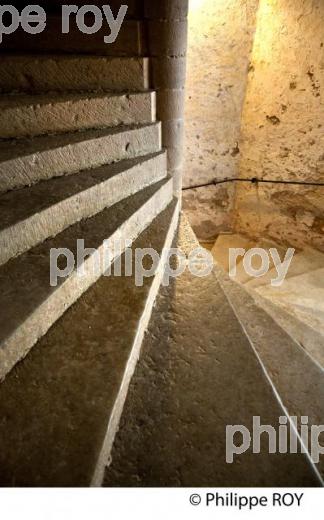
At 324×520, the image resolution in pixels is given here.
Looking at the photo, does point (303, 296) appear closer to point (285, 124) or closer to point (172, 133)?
point (172, 133)

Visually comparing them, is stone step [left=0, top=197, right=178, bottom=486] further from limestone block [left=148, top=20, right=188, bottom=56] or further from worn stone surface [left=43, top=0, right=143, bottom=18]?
worn stone surface [left=43, top=0, right=143, bottom=18]

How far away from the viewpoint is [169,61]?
242 cm

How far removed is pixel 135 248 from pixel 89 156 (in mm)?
623

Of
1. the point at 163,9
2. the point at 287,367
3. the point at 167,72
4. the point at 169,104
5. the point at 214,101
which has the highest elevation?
the point at 163,9

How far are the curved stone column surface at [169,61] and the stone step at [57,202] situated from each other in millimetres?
737

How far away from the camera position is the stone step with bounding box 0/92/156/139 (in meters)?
1.69

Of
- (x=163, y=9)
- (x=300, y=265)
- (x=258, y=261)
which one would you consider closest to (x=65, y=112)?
(x=163, y=9)

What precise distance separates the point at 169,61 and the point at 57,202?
66.0 inches

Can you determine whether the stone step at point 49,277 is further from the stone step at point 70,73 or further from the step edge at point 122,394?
the stone step at point 70,73

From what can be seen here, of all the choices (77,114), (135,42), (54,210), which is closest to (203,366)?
(54,210)

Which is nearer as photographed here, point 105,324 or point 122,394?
point 122,394

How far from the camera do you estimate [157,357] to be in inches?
56.6

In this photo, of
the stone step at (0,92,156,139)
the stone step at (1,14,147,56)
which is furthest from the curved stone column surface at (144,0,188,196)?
the stone step at (0,92,156,139)
